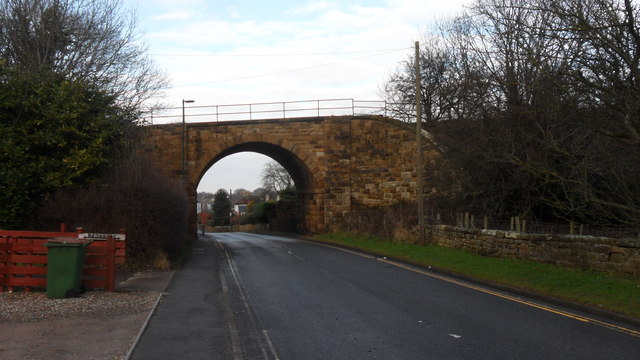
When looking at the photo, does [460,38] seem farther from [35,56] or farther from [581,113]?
[35,56]

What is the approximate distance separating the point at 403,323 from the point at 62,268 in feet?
21.2

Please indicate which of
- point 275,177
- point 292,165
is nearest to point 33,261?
A: point 292,165

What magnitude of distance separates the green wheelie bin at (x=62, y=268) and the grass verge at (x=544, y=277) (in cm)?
900

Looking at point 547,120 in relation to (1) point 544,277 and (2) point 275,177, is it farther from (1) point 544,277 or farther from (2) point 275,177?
(2) point 275,177

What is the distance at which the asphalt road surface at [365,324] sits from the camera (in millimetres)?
6824

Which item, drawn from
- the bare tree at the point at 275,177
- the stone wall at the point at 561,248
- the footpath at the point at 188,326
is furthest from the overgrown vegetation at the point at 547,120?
the bare tree at the point at 275,177

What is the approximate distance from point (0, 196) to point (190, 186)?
54.5ft

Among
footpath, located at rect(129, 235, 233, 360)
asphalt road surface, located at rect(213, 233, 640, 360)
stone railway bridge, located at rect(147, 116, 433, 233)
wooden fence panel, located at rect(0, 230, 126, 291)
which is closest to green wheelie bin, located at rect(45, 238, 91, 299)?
wooden fence panel, located at rect(0, 230, 126, 291)

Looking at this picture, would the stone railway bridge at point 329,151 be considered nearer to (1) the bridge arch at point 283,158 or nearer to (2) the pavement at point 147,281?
(1) the bridge arch at point 283,158

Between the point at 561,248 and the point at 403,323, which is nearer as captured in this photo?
the point at 403,323

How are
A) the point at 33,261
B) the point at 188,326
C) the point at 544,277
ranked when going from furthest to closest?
the point at 544,277 < the point at 33,261 < the point at 188,326

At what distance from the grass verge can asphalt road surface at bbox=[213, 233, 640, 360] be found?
0.67m

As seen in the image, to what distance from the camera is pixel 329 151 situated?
105 ft

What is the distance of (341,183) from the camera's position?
3203 centimetres
